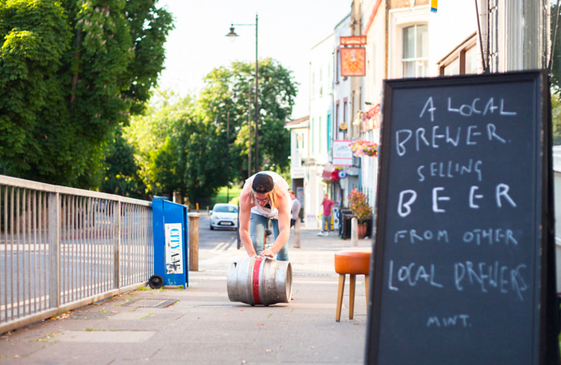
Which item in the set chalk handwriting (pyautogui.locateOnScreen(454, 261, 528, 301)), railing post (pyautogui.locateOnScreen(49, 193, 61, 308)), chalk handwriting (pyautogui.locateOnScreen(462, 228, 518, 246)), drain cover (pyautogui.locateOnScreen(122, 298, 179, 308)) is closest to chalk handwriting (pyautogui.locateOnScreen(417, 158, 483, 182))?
chalk handwriting (pyautogui.locateOnScreen(462, 228, 518, 246))

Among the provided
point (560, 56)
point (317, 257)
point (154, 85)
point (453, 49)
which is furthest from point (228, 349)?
point (154, 85)

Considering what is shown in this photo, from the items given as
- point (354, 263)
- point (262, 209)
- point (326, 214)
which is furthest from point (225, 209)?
point (354, 263)

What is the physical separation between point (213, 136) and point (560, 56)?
58593 millimetres

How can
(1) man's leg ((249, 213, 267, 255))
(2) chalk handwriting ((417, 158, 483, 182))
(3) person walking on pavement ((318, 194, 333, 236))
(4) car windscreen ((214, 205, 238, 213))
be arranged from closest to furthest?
(2) chalk handwriting ((417, 158, 483, 182))
(1) man's leg ((249, 213, 267, 255))
(3) person walking on pavement ((318, 194, 333, 236))
(4) car windscreen ((214, 205, 238, 213))

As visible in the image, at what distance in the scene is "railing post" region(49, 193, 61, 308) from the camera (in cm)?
662

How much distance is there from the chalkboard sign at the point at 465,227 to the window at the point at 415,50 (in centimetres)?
1857

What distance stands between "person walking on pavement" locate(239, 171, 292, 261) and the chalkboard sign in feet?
10.4

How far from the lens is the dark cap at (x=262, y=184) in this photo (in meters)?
7.28

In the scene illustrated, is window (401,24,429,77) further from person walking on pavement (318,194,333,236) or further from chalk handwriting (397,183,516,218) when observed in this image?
chalk handwriting (397,183,516,218)

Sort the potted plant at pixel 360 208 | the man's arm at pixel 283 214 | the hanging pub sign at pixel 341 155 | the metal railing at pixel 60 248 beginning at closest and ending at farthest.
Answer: the metal railing at pixel 60 248
the man's arm at pixel 283 214
the potted plant at pixel 360 208
the hanging pub sign at pixel 341 155

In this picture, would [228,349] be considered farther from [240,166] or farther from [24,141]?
[240,166]

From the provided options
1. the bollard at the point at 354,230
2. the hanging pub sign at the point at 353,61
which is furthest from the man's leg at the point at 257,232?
the hanging pub sign at the point at 353,61

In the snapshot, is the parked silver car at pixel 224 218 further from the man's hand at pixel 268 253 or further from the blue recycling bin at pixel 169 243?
the man's hand at pixel 268 253

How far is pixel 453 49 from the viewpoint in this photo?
13.1 metres
